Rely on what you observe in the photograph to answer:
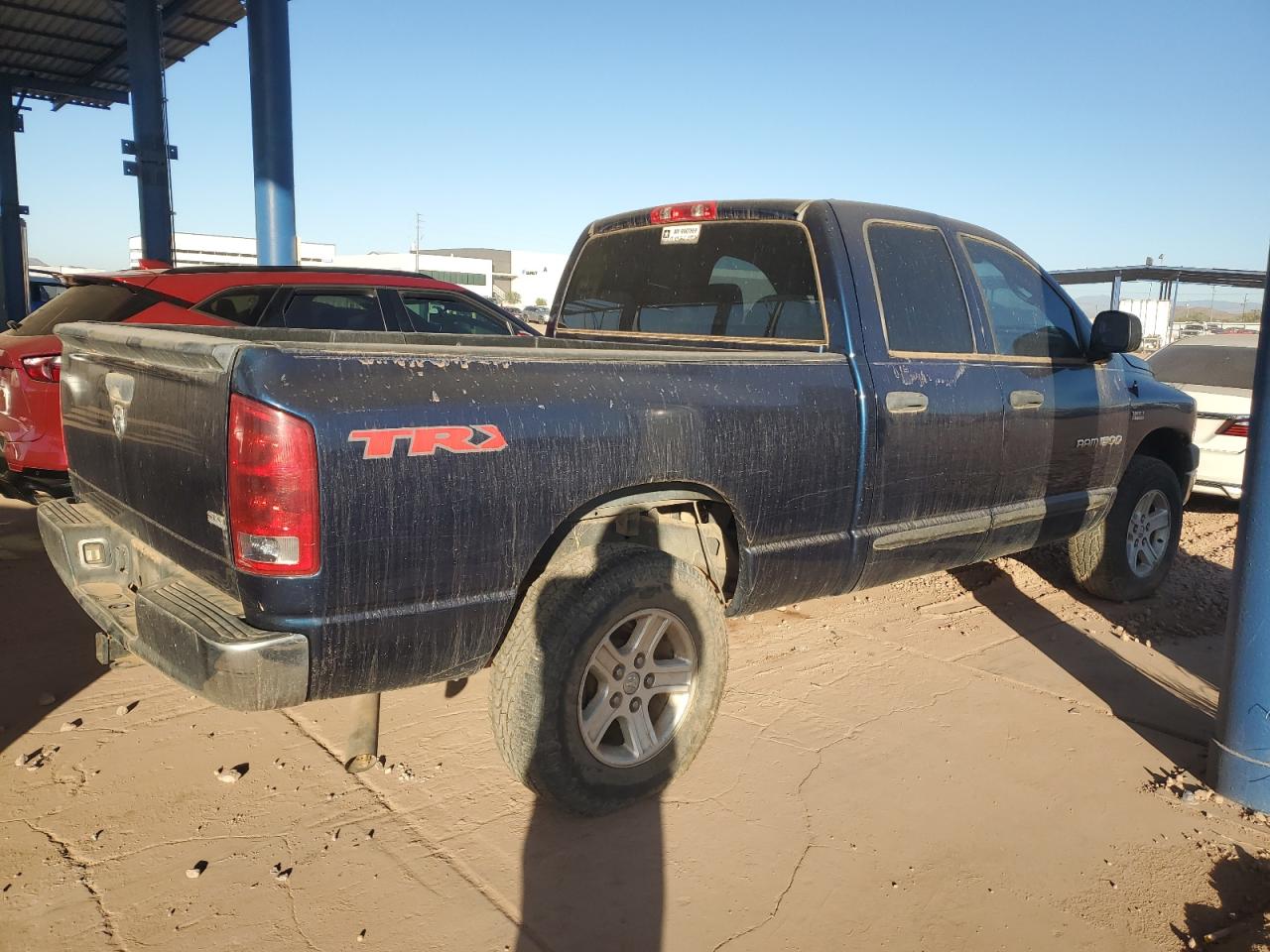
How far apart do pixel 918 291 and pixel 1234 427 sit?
204 inches

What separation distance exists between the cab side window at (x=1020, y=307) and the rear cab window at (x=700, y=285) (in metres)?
1.04

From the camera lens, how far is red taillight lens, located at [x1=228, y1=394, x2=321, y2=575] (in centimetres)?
221

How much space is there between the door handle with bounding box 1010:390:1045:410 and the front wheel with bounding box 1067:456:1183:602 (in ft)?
3.77

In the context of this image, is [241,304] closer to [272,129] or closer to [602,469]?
[602,469]

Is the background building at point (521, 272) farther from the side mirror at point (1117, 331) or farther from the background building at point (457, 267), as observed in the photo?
the side mirror at point (1117, 331)

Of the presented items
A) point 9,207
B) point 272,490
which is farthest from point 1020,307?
point 9,207

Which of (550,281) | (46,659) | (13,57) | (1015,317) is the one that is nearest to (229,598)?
(46,659)

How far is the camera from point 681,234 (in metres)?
4.25

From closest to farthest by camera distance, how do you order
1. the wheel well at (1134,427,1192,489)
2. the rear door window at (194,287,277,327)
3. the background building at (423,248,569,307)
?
the wheel well at (1134,427,1192,489) → the rear door window at (194,287,277,327) → the background building at (423,248,569,307)

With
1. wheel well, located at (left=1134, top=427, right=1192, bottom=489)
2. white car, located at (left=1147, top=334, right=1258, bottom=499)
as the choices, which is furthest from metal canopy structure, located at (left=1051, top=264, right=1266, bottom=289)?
wheel well, located at (left=1134, top=427, right=1192, bottom=489)

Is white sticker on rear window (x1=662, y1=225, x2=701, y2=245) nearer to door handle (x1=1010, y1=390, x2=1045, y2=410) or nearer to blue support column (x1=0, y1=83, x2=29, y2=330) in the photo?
door handle (x1=1010, y1=390, x2=1045, y2=410)

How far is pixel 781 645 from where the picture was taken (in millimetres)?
4660

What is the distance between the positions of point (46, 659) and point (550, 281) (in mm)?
86731

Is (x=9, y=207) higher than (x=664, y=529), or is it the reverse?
(x=9, y=207)
